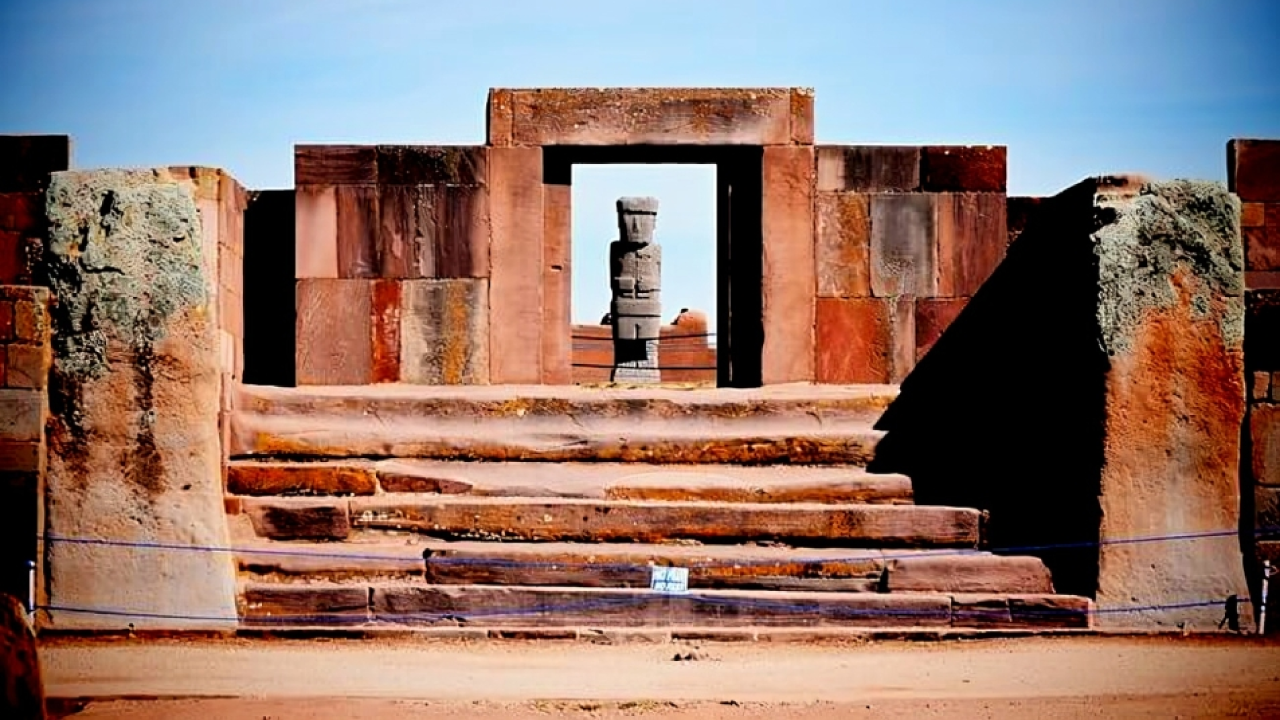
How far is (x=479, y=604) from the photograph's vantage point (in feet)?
28.8

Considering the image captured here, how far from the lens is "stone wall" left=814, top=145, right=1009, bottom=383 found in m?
12.6

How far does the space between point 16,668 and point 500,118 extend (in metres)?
7.40

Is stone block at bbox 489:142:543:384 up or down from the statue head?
down

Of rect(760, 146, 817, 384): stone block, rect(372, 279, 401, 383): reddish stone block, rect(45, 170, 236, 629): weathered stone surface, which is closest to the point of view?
rect(45, 170, 236, 629): weathered stone surface

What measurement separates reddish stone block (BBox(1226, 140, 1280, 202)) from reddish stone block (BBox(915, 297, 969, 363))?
3.53 meters

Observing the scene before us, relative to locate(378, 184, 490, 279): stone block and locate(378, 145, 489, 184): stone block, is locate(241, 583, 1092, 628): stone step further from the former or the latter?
locate(378, 145, 489, 184): stone block

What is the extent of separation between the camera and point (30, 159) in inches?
551

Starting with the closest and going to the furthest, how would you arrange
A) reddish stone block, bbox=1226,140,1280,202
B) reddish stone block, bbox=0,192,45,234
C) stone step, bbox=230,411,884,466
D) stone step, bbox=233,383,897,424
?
stone step, bbox=230,411,884,466
stone step, bbox=233,383,897,424
reddish stone block, bbox=0,192,45,234
reddish stone block, bbox=1226,140,1280,202

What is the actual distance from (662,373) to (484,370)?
48.6ft

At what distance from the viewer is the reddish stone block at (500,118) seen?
12562 millimetres

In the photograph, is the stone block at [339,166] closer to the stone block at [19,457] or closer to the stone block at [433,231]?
the stone block at [433,231]

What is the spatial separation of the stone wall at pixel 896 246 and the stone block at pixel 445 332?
2375 millimetres

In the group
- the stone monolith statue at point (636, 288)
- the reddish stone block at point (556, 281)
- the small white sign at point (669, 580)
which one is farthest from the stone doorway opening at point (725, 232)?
the stone monolith statue at point (636, 288)

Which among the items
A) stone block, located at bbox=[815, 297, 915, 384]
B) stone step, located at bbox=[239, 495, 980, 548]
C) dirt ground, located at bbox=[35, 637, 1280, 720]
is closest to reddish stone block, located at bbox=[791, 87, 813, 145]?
stone block, located at bbox=[815, 297, 915, 384]
